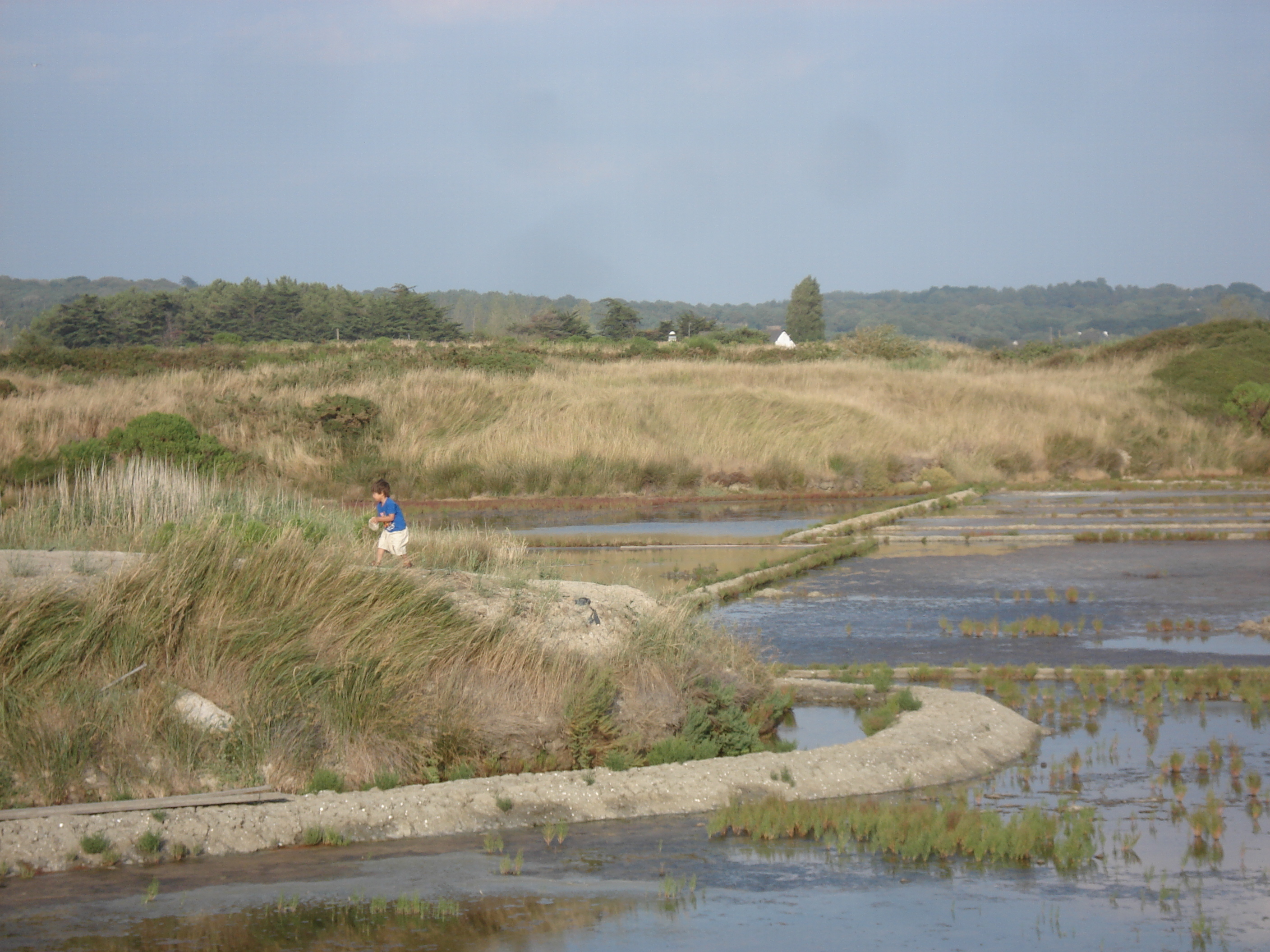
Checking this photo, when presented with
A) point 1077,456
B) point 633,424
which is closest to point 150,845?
point 633,424

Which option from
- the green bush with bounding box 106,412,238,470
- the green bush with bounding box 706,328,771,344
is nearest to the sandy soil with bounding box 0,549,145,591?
the green bush with bounding box 106,412,238,470

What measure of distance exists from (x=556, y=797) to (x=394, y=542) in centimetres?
502

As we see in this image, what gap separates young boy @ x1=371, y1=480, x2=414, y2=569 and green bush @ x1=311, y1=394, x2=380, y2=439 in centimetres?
2277

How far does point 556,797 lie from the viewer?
8688 mm

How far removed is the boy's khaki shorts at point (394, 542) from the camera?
13023 millimetres

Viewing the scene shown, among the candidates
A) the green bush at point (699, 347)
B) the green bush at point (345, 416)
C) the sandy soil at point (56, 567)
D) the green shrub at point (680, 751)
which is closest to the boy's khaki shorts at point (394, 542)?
the sandy soil at point (56, 567)

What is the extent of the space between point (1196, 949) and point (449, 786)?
15.4ft

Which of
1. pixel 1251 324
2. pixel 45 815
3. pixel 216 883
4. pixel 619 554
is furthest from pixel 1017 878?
pixel 1251 324

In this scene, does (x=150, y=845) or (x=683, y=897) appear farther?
(x=150, y=845)

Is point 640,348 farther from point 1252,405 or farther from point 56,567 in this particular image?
point 56,567

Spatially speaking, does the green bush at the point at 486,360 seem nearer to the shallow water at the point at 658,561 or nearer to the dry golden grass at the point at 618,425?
the dry golden grass at the point at 618,425

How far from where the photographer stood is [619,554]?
2214 centimetres

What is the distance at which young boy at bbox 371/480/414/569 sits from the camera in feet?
42.8

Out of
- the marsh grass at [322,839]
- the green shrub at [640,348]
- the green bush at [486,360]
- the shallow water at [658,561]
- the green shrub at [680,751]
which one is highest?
the green shrub at [640,348]
